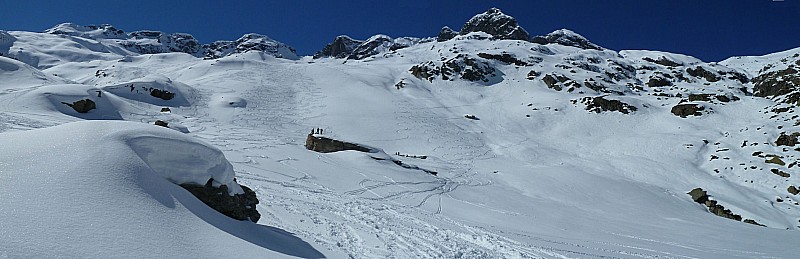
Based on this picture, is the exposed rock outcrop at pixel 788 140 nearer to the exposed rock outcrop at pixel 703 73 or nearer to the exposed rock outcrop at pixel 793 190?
the exposed rock outcrop at pixel 793 190

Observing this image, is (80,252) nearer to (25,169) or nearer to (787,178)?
(25,169)

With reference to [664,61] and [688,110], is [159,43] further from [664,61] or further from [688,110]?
[688,110]

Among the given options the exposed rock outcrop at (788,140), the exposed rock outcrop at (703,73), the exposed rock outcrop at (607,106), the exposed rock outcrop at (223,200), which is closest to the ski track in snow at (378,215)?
the exposed rock outcrop at (223,200)

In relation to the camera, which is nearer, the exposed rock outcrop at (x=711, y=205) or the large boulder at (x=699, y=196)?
the exposed rock outcrop at (x=711, y=205)

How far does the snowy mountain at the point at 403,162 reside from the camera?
4895 mm

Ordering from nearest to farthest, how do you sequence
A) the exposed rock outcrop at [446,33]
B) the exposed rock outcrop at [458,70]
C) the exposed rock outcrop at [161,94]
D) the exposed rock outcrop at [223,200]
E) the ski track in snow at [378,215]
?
the exposed rock outcrop at [223,200]
the ski track in snow at [378,215]
the exposed rock outcrop at [161,94]
the exposed rock outcrop at [458,70]
the exposed rock outcrop at [446,33]

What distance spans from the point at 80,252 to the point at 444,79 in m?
58.4

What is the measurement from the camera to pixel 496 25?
12319cm

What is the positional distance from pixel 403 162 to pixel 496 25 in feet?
364

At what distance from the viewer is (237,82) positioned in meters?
50.6

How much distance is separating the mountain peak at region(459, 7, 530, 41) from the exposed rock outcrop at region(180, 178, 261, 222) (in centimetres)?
11688

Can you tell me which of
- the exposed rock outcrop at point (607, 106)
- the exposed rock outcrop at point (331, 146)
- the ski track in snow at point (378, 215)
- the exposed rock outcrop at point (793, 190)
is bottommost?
the ski track in snow at point (378, 215)

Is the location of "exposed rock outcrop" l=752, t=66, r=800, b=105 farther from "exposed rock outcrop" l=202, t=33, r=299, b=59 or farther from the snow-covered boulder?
the snow-covered boulder

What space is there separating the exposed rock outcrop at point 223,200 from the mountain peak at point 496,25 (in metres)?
117
